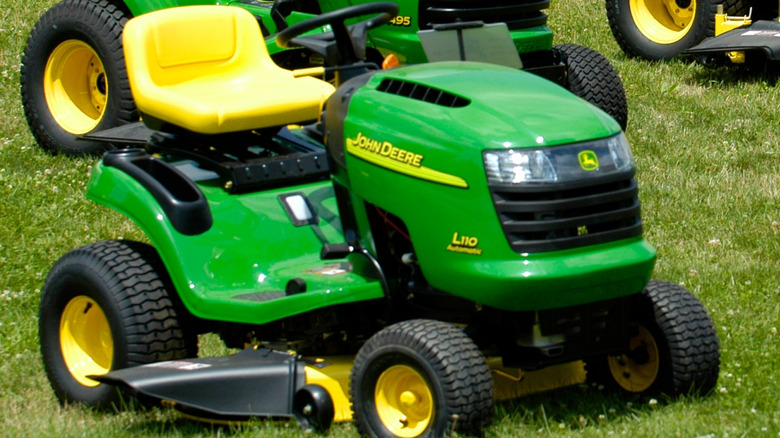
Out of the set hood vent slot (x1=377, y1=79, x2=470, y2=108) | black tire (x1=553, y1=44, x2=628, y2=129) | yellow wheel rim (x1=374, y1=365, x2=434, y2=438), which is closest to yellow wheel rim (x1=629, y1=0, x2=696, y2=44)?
black tire (x1=553, y1=44, x2=628, y2=129)

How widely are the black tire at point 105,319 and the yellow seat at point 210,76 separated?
1.67ft

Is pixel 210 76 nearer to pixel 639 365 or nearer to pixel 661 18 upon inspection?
pixel 639 365

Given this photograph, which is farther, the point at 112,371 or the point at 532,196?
the point at 112,371

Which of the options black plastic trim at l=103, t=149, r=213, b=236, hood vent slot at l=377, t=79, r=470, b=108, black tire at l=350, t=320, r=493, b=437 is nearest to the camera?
black tire at l=350, t=320, r=493, b=437

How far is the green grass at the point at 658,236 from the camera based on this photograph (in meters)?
4.09

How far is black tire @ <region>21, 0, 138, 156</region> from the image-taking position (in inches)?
282

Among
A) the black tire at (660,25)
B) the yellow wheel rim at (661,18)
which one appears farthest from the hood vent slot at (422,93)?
the yellow wheel rim at (661,18)

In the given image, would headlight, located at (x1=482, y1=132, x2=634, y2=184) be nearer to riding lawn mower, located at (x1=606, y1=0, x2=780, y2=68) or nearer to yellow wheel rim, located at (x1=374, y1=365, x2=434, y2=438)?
yellow wheel rim, located at (x1=374, y1=365, x2=434, y2=438)

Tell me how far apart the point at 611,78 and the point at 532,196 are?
4157 mm

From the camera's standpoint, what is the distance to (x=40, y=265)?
19.9 ft

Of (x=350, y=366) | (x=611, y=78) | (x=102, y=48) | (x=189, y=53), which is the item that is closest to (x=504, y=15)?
(x=611, y=78)

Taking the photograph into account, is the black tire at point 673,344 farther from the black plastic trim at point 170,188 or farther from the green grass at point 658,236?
the black plastic trim at point 170,188

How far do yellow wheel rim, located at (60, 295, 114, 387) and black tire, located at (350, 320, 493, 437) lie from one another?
3.75 ft

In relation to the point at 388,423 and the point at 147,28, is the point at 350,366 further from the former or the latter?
the point at 147,28
